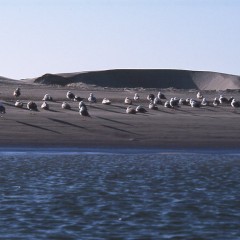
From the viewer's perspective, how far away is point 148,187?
2053 cm

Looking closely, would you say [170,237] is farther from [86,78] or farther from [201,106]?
[86,78]

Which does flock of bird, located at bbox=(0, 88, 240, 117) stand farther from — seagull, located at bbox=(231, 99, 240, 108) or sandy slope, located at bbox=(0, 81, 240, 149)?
sandy slope, located at bbox=(0, 81, 240, 149)

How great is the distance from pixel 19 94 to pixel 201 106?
818 cm

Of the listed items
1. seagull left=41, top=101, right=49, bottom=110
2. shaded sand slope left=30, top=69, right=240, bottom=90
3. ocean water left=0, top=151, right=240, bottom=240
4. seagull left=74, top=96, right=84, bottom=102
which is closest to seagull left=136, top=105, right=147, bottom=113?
seagull left=41, top=101, right=49, bottom=110

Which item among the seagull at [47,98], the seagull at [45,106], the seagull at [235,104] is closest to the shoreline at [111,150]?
the seagull at [45,106]

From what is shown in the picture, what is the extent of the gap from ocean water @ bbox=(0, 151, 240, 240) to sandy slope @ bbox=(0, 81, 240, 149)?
1516mm

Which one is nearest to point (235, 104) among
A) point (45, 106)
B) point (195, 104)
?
point (195, 104)

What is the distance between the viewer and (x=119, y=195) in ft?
62.3

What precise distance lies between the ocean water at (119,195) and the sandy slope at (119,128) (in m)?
1.52

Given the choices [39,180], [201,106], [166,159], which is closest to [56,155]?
[166,159]

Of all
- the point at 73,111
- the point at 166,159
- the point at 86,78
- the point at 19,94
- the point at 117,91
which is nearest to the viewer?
the point at 166,159

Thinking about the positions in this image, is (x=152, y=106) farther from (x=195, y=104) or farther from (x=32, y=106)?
(x=32, y=106)

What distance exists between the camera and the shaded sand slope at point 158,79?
2400 inches

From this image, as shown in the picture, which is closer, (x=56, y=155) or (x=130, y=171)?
(x=130, y=171)
